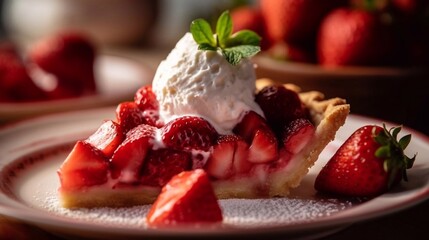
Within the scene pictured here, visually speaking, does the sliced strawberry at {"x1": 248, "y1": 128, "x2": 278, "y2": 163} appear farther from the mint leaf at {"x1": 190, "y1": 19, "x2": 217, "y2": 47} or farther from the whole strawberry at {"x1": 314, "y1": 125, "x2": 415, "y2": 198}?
the mint leaf at {"x1": 190, "y1": 19, "x2": 217, "y2": 47}

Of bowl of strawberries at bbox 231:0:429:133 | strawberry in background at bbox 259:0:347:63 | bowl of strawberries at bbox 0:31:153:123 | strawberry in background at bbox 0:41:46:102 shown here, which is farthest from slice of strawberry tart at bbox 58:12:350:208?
strawberry in background at bbox 0:41:46:102

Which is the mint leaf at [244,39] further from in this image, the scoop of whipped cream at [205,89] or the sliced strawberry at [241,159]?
the sliced strawberry at [241,159]

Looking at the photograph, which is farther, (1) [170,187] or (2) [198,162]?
(2) [198,162]

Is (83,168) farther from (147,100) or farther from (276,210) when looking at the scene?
(276,210)

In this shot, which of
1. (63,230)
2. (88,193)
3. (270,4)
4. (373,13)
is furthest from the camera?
(270,4)

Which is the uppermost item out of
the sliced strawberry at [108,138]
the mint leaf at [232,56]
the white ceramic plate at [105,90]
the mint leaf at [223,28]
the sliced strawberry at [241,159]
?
the mint leaf at [223,28]

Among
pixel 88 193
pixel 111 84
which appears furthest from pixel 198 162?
pixel 111 84

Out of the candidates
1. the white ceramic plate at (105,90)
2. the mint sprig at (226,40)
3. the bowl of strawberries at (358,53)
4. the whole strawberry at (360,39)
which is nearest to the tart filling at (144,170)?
the mint sprig at (226,40)

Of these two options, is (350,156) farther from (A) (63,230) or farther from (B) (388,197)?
(A) (63,230)
